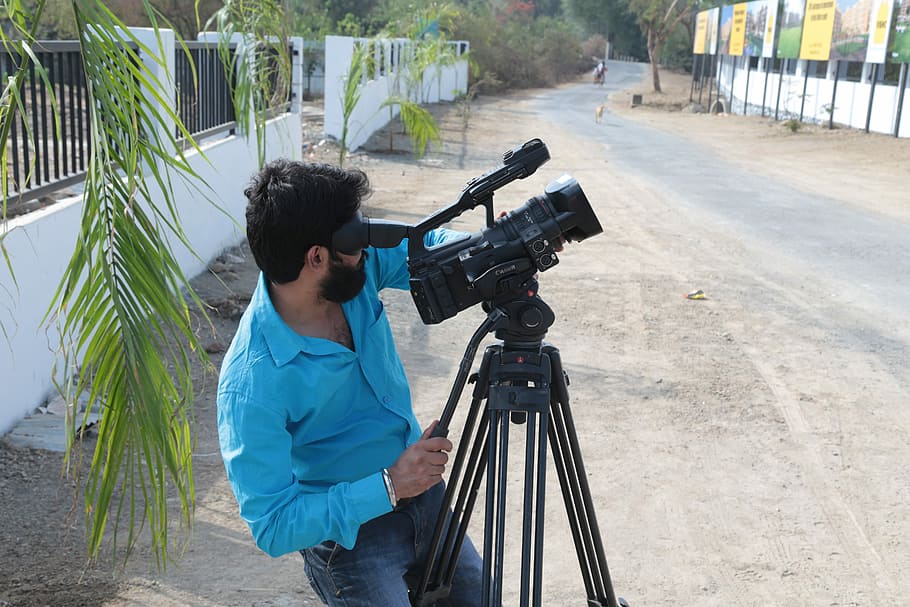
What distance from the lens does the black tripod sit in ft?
6.37

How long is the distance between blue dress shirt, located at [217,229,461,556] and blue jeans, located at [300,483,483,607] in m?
0.14

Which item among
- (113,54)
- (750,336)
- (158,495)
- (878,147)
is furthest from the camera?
(878,147)

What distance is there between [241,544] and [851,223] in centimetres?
835

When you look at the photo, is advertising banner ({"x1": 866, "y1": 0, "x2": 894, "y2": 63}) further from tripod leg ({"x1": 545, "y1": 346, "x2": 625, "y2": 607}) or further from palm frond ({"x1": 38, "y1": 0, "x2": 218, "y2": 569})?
palm frond ({"x1": 38, "y1": 0, "x2": 218, "y2": 569})

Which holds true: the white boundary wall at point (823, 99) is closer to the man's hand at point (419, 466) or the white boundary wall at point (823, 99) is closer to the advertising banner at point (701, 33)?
the advertising banner at point (701, 33)

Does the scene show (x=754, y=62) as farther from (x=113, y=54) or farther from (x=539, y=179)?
(x=113, y=54)

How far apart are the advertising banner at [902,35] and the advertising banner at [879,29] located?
0.23m

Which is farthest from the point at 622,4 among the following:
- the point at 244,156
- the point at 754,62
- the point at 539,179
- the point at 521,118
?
the point at 244,156

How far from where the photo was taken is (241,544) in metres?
3.46

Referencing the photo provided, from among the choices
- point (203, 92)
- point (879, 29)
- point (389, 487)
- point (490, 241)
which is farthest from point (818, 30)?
point (389, 487)

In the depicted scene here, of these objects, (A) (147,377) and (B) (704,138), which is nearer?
(A) (147,377)

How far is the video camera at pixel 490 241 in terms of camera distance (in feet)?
6.17

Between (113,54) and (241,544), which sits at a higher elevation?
(113,54)

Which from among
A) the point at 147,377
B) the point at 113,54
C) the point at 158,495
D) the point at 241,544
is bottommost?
the point at 241,544
